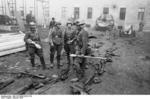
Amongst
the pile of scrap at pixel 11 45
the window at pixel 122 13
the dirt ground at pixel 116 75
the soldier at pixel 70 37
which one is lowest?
the dirt ground at pixel 116 75

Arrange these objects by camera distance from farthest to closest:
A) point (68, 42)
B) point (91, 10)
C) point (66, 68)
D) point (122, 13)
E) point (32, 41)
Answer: point (91, 10)
point (122, 13)
point (66, 68)
point (68, 42)
point (32, 41)

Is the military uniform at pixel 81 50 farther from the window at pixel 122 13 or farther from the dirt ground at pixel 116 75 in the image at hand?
the window at pixel 122 13

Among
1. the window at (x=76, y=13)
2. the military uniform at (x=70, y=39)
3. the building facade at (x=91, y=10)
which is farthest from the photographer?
the window at (x=76, y=13)

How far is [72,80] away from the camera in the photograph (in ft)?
13.7

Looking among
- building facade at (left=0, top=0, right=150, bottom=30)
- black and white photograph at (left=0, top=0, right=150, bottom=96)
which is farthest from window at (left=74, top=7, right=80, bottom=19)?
black and white photograph at (left=0, top=0, right=150, bottom=96)

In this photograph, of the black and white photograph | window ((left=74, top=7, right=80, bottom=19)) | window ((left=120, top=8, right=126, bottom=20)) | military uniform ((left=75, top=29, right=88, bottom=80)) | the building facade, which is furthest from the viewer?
window ((left=74, top=7, right=80, bottom=19))

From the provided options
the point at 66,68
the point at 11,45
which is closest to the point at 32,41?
the point at 66,68

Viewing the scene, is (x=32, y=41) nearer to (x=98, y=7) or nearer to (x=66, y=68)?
(x=66, y=68)

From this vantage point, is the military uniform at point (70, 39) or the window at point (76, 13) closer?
the military uniform at point (70, 39)

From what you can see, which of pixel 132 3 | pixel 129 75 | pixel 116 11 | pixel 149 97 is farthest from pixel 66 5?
pixel 149 97

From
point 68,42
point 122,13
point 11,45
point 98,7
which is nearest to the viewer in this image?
point 68,42

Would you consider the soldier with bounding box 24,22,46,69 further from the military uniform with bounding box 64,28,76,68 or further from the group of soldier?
the military uniform with bounding box 64,28,76,68

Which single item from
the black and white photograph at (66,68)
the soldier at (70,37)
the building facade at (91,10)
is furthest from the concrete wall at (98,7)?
the soldier at (70,37)

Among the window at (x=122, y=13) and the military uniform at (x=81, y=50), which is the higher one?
the window at (x=122, y=13)
